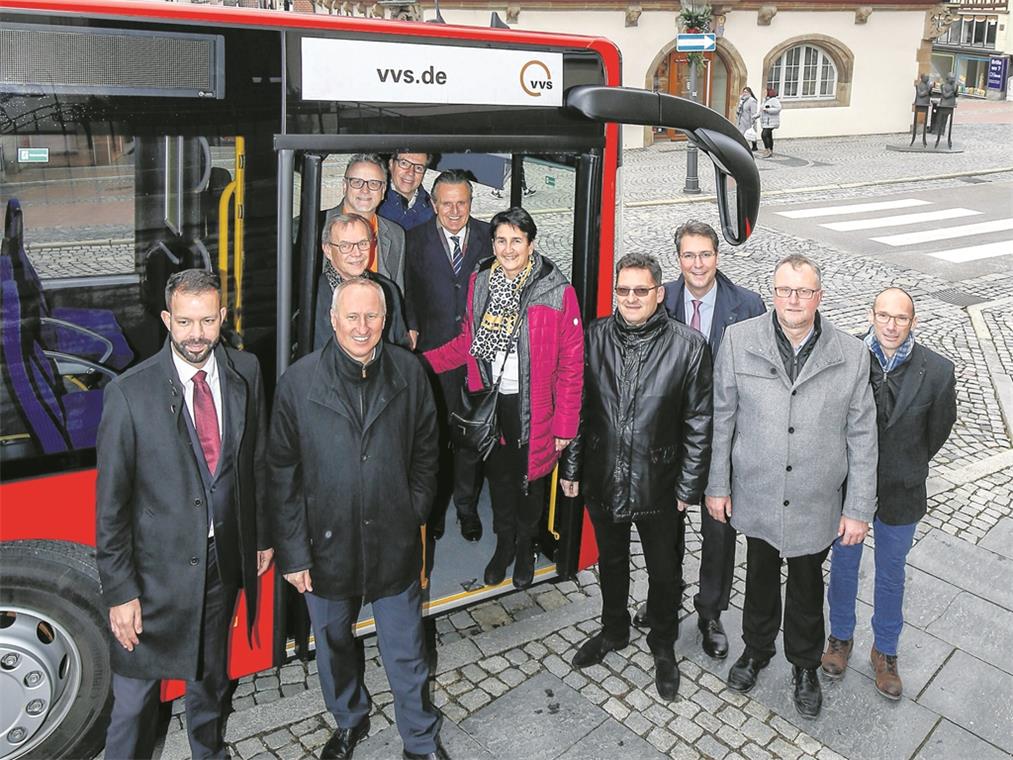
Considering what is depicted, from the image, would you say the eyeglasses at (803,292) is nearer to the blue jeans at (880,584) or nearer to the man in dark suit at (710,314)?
the man in dark suit at (710,314)

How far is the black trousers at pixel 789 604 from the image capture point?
14.6 feet

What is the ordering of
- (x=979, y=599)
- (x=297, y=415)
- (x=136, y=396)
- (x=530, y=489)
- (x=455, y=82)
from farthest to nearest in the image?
1. (x=979, y=599)
2. (x=530, y=489)
3. (x=455, y=82)
4. (x=297, y=415)
5. (x=136, y=396)

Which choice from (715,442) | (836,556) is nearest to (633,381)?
(715,442)

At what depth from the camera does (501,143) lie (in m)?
4.39

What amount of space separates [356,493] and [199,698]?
1019mm

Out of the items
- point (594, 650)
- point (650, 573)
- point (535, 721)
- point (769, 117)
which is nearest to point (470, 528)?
point (594, 650)

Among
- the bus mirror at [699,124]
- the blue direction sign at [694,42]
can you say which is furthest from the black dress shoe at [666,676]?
the blue direction sign at [694,42]

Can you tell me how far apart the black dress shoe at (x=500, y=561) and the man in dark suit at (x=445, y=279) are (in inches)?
15.1

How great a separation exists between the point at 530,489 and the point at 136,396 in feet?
7.35

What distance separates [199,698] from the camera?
3.79m

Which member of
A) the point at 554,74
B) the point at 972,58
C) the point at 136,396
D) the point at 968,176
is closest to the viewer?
the point at 136,396

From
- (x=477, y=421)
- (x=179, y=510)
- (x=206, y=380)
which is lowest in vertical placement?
(x=179, y=510)

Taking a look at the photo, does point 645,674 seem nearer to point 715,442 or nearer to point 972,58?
point 715,442

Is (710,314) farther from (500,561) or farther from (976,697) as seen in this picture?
(976,697)
